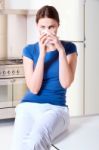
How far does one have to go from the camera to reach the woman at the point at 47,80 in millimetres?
1359

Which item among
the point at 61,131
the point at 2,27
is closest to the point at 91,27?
the point at 2,27

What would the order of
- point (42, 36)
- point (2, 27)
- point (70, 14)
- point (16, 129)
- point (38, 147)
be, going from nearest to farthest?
1. point (38, 147)
2. point (16, 129)
3. point (42, 36)
4. point (70, 14)
5. point (2, 27)

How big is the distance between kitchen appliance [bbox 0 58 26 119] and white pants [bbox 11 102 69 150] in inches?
65.7

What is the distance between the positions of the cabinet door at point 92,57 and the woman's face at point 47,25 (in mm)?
1518

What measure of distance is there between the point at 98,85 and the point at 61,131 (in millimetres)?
1696

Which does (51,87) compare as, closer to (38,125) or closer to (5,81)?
(38,125)

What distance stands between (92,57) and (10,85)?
0.86 m

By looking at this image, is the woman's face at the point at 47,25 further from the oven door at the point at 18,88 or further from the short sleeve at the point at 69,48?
the oven door at the point at 18,88

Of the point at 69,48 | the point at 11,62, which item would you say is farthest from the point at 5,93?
the point at 69,48

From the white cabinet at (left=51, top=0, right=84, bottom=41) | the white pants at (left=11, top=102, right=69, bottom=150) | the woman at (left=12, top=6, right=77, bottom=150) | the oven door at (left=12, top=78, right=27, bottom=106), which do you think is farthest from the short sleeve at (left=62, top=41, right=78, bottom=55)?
the oven door at (left=12, top=78, right=27, bottom=106)

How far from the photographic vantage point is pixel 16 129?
133 centimetres

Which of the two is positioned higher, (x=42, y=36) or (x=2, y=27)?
(x=2, y=27)

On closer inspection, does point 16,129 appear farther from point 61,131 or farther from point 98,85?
point 98,85

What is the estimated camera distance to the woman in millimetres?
1359
